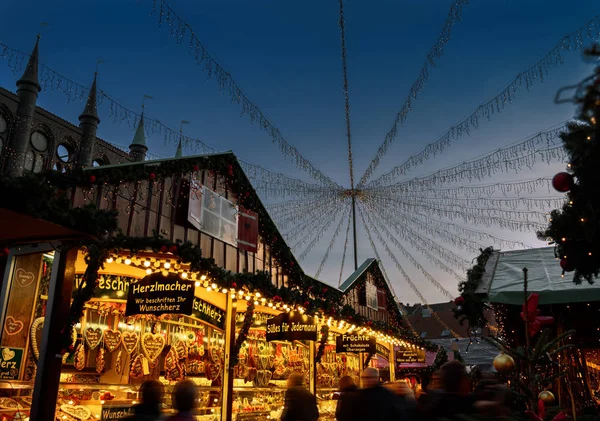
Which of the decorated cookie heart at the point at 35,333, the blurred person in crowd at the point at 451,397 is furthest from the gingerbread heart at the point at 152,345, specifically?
the blurred person in crowd at the point at 451,397

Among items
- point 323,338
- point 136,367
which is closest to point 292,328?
point 136,367

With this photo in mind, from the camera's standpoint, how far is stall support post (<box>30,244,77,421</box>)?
733cm

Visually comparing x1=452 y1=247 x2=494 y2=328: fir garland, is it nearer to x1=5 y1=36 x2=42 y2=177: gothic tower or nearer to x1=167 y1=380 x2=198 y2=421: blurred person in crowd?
x1=167 y1=380 x2=198 y2=421: blurred person in crowd

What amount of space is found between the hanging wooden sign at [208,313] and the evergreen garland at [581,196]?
724 centimetres

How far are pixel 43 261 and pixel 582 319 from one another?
10.6 metres

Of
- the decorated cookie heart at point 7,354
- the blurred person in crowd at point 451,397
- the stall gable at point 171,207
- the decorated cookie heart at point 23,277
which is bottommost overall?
the blurred person in crowd at point 451,397

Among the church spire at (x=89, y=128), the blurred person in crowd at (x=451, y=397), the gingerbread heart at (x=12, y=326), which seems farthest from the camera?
the church spire at (x=89, y=128)

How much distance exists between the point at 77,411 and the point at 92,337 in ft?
7.55

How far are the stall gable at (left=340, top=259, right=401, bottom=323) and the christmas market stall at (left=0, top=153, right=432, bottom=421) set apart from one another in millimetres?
4058

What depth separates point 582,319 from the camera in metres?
10.8

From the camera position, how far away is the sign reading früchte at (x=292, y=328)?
12008 mm

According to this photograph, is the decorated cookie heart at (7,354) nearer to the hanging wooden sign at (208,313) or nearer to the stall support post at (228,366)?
the hanging wooden sign at (208,313)

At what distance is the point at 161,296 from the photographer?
8555mm

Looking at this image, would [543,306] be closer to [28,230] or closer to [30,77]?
[28,230]
